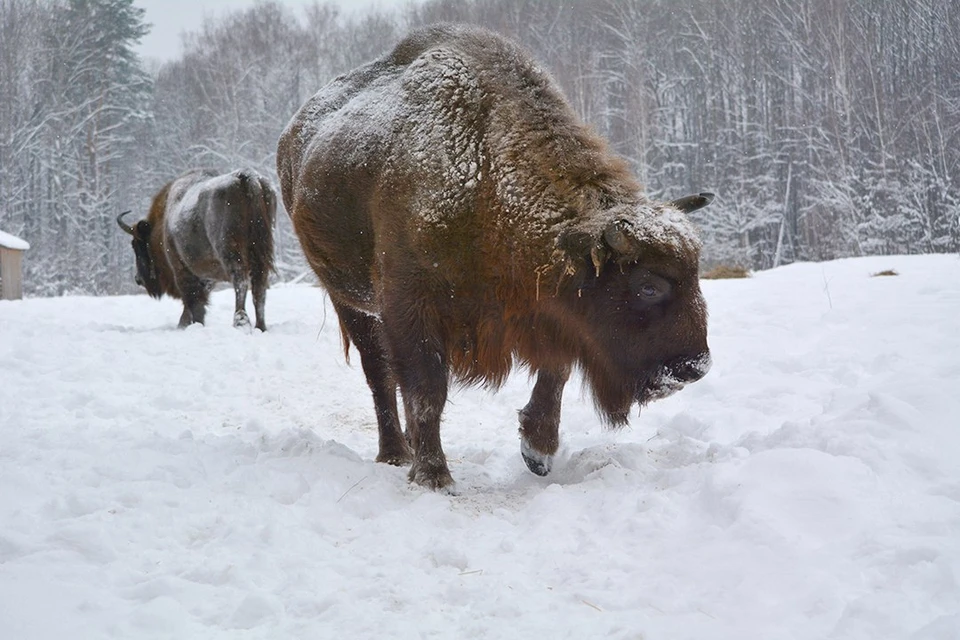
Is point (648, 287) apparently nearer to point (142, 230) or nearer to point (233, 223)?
point (233, 223)

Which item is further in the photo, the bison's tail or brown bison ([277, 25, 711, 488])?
the bison's tail

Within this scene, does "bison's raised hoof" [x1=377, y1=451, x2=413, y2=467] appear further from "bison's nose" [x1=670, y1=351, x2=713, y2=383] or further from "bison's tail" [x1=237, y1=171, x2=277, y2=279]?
"bison's tail" [x1=237, y1=171, x2=277, y2=279]

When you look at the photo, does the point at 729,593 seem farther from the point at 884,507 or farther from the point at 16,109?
the point at 16,109

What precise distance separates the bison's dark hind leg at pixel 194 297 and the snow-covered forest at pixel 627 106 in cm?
1723

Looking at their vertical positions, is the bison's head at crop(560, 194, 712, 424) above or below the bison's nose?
above

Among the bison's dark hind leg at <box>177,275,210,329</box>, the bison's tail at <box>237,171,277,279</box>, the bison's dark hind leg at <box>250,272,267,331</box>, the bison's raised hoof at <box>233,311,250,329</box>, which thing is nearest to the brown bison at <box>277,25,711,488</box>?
the bison's raised hoof at <box>233,311,250,329</box>

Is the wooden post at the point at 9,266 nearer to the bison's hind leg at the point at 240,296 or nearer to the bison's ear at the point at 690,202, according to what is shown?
the bison's hind leg at the point at 240,296

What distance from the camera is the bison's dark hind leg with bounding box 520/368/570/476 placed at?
4.40 meters

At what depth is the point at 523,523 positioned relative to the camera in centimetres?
336

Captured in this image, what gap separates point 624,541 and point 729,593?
593mm

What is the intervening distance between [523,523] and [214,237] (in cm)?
874

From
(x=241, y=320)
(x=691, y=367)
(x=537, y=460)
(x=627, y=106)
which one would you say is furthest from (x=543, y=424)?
(x=627, y=106)

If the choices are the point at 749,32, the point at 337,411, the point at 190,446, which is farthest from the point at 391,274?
the point at 749,32

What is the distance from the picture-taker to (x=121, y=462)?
3.65 meters
